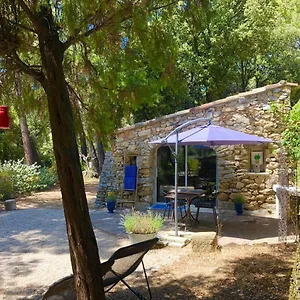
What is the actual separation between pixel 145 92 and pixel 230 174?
5661 millimetres

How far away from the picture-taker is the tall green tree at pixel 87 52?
111 inches

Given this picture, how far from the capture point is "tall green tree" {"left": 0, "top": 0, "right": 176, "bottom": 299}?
2.83 metres

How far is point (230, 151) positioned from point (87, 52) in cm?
620

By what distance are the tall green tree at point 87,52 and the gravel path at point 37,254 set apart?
5.72 ft

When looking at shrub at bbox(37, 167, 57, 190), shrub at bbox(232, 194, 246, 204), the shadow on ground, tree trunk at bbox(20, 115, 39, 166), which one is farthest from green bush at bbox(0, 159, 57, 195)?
the shadow on ground

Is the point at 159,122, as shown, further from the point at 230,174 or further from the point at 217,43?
the point at 217,43

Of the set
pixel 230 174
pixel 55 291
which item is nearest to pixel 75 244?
pixel 55 291

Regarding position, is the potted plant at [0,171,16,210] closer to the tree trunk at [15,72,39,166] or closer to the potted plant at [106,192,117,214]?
the tree trunk at [15,72,39,166]

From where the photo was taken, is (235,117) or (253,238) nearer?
(253,238)

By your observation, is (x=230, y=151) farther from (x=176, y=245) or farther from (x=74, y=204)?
(x=74, y=204)

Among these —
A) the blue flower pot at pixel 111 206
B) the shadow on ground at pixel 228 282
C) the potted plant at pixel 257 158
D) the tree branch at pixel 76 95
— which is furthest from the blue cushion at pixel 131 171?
the tree branch at pixel 76 95

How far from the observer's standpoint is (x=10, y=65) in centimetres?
362

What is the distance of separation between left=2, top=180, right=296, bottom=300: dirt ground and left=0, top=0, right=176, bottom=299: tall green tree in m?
1.45

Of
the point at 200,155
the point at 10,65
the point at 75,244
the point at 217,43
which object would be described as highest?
the point at 217,43
